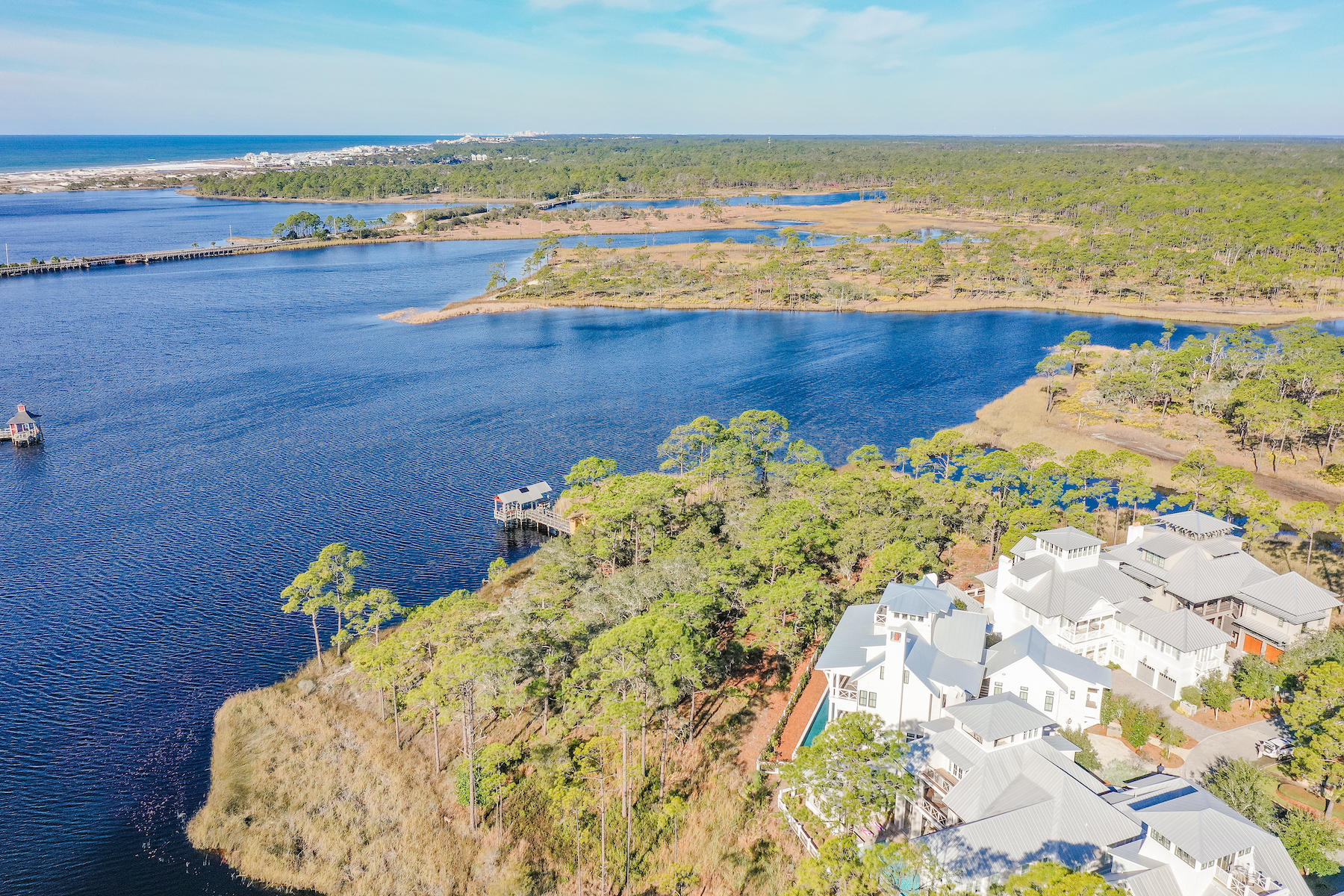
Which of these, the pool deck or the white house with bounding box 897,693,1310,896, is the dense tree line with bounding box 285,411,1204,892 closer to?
the pool deck

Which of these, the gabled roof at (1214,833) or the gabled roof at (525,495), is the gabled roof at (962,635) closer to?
the gabled roof at (1214,833)

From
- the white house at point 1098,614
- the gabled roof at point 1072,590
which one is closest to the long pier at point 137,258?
the white house at point 1098,614

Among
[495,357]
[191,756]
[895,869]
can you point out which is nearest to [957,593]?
[895,869]

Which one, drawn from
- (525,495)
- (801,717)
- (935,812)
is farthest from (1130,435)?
(935,812)

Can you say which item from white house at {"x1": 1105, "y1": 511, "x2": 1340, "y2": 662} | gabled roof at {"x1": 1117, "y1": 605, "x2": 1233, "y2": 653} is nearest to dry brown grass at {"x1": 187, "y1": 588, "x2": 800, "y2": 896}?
gabled roof at {"x1": 1117, "y1": 605, "x2": 1233, "y2": 653}

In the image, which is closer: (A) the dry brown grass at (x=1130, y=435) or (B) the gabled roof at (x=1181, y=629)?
(B) the gabled roof at (x=1181, y=629)

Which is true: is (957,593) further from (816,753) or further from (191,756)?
(191,756)

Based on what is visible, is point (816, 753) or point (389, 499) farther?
point (389, 499)
